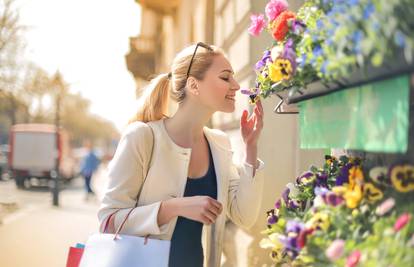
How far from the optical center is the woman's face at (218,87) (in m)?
2.52

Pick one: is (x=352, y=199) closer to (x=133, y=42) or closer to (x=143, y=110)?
(x=143, y=110)

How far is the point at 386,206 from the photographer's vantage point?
1438 millimetres

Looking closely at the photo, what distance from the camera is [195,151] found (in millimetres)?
2648

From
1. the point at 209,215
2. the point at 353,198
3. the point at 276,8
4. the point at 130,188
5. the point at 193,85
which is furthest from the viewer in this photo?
the point at 193,85

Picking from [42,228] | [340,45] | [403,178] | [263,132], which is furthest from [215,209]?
[42,228]

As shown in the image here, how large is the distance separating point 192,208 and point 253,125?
541mm

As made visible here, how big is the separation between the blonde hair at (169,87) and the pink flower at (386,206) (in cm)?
128

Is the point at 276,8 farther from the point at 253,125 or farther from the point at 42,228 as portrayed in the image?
the point at 42,228

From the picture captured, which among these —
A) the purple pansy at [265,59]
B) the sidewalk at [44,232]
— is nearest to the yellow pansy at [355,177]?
the purple pansy at [265,59]

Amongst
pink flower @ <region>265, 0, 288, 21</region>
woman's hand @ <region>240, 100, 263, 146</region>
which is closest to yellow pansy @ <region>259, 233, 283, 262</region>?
woman's hand @ <region>240, 100, 263, 146</region>

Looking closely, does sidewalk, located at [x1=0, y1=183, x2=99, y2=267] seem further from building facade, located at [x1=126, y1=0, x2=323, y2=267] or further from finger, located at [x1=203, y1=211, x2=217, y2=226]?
finger, located at [x1=203, y1=211, x2=217, y2=226]

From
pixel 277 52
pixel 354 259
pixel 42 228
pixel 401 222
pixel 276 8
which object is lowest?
pixel 42 228

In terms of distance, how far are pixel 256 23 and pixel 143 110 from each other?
2.38 feet

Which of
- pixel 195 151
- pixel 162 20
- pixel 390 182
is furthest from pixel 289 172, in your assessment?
pixel 162 20
